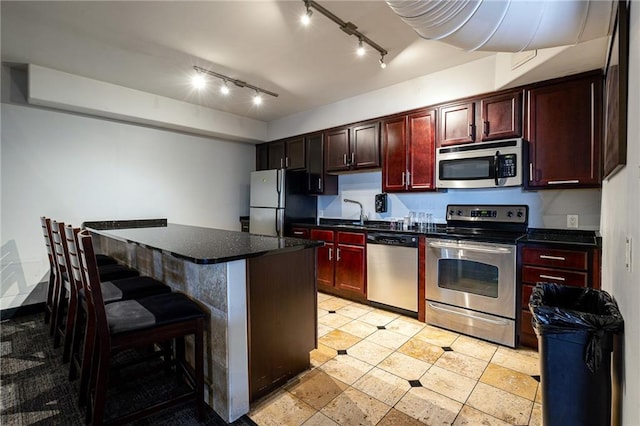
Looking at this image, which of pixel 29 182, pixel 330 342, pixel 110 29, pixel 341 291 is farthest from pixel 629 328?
pixel 29 182

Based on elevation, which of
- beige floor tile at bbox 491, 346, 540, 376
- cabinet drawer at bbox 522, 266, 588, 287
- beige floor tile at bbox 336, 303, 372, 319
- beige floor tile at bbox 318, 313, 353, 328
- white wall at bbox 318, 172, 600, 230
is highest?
white wall at bbox 318, 172, 600, 230

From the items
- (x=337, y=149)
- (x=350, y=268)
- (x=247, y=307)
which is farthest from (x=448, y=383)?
(x=337, y=149)

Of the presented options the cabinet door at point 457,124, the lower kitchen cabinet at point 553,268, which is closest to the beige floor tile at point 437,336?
the lower kitchen cabinet at point 553,268

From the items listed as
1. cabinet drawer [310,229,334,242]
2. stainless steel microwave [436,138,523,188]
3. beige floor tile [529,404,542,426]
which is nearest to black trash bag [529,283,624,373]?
beige floor tile [529,404,542,426]

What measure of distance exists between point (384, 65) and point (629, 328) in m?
2.69

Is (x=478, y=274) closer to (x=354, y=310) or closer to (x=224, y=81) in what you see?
(x=354, y=310)

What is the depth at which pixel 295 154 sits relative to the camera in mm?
4902

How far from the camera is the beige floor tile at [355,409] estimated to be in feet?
5.70

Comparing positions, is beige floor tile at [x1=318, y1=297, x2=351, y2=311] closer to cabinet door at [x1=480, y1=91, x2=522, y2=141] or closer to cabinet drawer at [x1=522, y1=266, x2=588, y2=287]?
cabinet drawer at [x1=522, y1=266, x2=588, y2=287]

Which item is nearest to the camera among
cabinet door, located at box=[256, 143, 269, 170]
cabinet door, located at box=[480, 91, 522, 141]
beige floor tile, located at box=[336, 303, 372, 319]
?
cabinet door, located at box=[480, 91, 522, 141]

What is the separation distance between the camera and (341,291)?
393 centimetres

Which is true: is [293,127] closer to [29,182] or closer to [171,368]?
[29,182]

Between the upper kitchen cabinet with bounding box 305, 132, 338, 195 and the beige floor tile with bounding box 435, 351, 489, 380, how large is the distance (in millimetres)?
2684

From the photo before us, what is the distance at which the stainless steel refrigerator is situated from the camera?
4.45 metres
